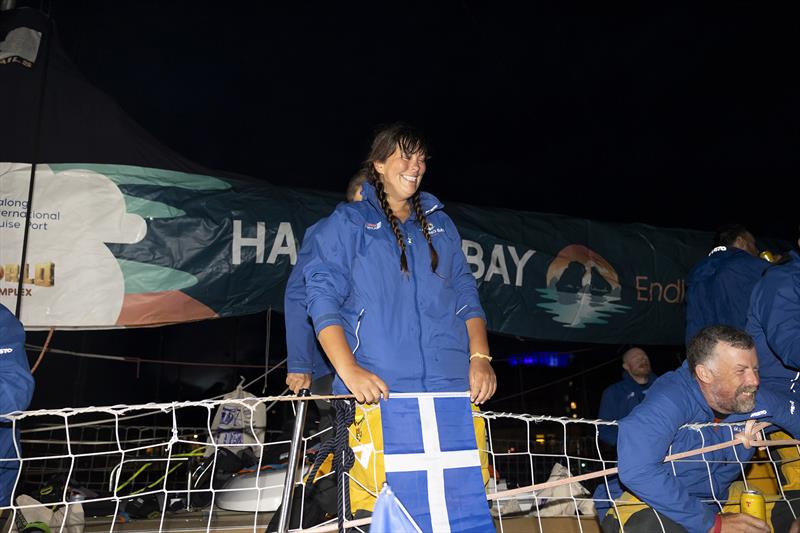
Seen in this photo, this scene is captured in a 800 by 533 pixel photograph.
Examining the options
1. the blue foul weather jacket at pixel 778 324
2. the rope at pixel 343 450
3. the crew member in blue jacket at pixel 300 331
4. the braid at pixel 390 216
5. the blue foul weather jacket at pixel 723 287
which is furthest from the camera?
the blue foul weather jacket at pixel 723 287

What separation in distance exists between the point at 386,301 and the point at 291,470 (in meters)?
0.59

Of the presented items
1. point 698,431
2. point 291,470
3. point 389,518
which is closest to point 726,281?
point 698,431

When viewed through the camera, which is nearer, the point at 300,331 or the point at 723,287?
the point at 300,331

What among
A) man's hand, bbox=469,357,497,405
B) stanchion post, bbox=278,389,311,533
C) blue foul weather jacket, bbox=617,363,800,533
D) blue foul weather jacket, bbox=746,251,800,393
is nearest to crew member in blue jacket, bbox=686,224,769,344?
blue foul weather jacket, bbox=746,251,800,393

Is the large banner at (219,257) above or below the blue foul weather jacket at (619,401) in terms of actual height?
above

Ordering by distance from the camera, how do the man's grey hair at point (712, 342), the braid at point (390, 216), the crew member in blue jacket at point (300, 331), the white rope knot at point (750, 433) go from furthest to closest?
the crew member in blue jacket at point (300, 331) → the white rope knot at point (750, 433) → the man's grey hair at point (712, 342) → the braid at point (390, 216)

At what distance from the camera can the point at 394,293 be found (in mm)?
2039

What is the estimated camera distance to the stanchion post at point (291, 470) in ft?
5.83

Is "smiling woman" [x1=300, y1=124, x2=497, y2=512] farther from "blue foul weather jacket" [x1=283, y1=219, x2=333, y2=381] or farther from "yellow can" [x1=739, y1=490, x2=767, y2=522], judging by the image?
"yellow can" [x1=739, y1=490, x2=767, y2=522]

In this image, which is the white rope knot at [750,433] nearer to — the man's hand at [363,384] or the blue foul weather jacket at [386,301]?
the blue foul weather jacket at [386,301]

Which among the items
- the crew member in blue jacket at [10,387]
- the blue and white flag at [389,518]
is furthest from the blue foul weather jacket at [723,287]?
the crew member in blue jacket at [10,387]

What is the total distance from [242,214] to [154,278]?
822mm

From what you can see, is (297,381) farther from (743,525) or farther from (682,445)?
(743,525)

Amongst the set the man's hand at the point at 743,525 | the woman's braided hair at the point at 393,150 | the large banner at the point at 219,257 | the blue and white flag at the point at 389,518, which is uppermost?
the large banner at the point at 219,257
